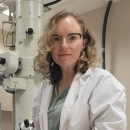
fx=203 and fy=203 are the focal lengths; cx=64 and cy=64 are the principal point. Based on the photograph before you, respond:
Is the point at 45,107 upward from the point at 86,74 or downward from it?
downward

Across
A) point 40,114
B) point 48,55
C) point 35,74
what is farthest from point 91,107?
point 35,74

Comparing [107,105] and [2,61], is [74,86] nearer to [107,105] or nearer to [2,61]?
[107,105]

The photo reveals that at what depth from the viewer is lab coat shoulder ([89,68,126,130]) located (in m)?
0.83

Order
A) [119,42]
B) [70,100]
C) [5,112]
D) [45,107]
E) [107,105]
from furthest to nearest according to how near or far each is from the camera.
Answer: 1. [5,112]
2. [119,42]
3. [45,107]
4. [70,100]
5. [107,105]

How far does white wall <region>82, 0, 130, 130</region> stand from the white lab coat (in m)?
1.65

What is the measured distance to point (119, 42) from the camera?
2.68m

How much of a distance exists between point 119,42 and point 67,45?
1.80m

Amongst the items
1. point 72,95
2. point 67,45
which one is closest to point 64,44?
point 67,45

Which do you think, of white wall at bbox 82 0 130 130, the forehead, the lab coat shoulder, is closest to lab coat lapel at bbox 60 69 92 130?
the lab coat shoulder

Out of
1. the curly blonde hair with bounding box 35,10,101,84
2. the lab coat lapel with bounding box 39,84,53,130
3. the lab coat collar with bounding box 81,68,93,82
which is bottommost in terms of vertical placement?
the lab coat lapel with bounding box 39,84,53,130

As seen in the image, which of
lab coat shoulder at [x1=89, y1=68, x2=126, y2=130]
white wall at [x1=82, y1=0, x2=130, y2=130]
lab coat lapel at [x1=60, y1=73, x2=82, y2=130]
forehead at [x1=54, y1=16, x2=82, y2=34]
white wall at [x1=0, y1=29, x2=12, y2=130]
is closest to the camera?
lab coat shoulder at [x1=89, y1=68, x2=126, y2=130]

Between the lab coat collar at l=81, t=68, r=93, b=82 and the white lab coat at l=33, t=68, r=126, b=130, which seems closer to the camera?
the white lab coat at l=33, t=68, r=126, b=130

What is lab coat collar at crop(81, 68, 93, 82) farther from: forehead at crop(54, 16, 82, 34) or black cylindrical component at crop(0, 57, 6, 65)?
black cylindrical component at crop(0, 57, 6, 65)

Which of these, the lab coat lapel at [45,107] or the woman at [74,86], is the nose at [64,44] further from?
the lab coat lapel at [45,107]
